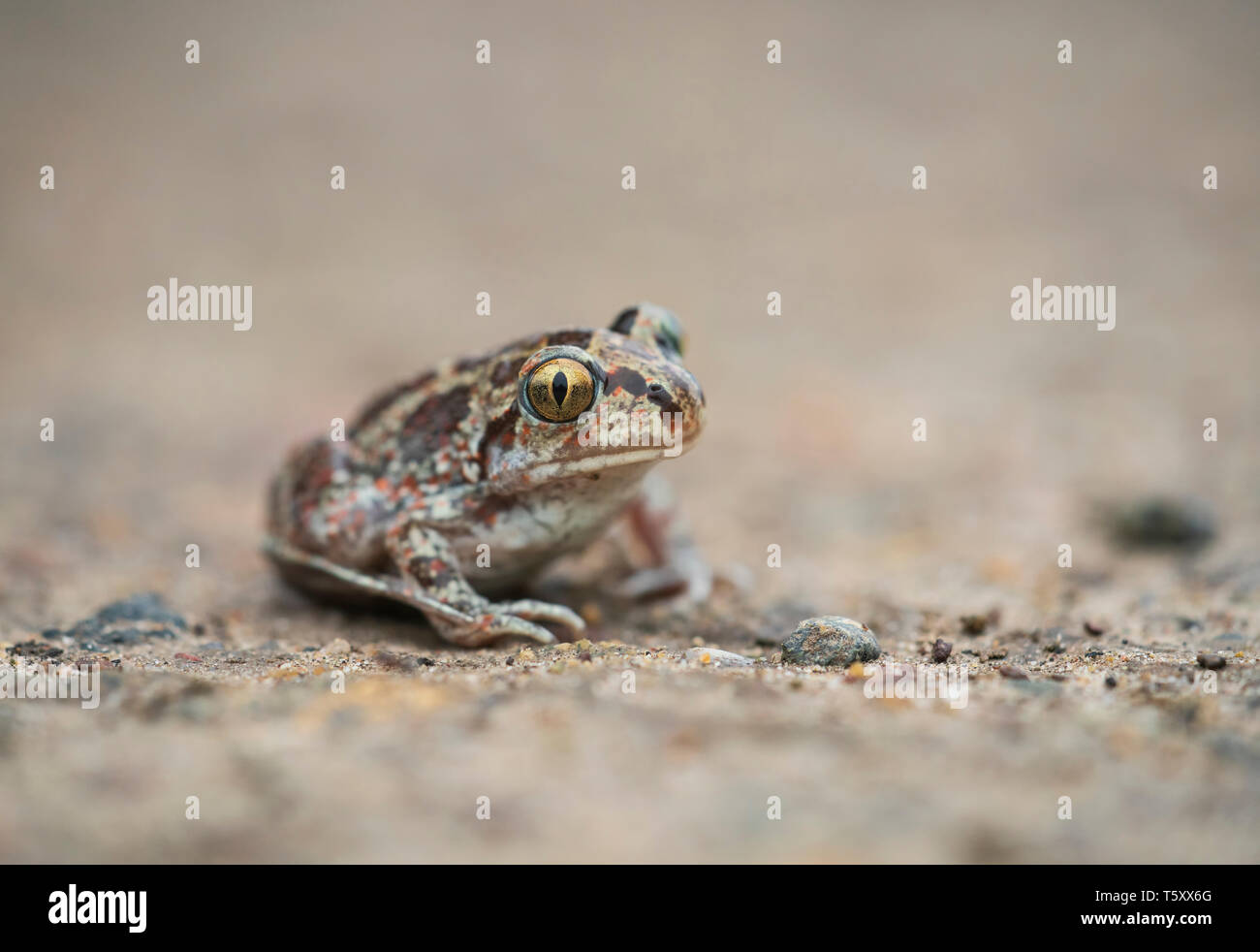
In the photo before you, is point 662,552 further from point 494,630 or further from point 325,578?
point 325,578

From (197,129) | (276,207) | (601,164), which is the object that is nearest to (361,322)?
(276,207)

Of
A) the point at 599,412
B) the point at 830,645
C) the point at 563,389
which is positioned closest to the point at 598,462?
the point at 599,412

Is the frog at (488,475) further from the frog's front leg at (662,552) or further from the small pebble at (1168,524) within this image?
the small pebble at (1168,524)

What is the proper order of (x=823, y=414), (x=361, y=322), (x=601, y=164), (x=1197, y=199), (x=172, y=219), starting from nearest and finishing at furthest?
(x=823, y=414), (x=361, y=322), (x=1197, y=199), (x=172, y=219), (x=601, y=164)

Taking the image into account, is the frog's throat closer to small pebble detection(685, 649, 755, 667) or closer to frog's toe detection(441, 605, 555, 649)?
frog's toe detection(441, 605, 555, 649)
